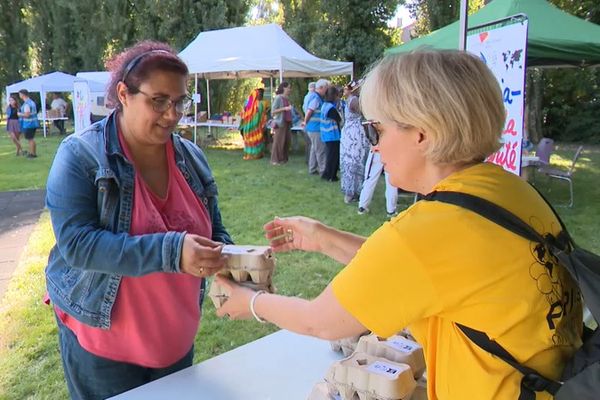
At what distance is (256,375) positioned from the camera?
1756 mm

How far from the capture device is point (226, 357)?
186 cm

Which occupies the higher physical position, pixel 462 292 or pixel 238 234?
pixel 462 292

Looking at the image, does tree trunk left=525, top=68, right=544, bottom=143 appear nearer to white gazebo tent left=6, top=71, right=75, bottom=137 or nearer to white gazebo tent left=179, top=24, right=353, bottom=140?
white gazebo tent left=179, top=24, right=353, bottom=140

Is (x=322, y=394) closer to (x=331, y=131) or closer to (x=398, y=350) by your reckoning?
(x=398, y=350)

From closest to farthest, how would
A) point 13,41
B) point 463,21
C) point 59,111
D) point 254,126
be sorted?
point 463,21 < point 254,126 < point 59,111 < point 13,41

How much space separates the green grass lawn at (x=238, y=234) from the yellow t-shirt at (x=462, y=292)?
2797 millimetres

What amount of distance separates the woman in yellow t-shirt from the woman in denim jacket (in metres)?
0.61

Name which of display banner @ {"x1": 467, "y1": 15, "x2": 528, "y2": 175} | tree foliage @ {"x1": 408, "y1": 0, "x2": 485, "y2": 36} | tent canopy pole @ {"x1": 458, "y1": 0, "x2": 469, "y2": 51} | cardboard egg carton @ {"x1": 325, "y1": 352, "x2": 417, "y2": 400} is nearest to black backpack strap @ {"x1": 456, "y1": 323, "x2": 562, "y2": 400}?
cardboard egg carton @ {"x1": 325, "y1": 352, "x2": 417, "y2": 400}

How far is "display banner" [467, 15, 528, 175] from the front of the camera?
2.91 m

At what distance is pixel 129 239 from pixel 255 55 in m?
11.0

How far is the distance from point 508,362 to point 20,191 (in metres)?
9.78

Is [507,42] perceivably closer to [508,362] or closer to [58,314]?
[508,362]

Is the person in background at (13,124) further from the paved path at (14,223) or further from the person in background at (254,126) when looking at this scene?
the person in background at (254,126)

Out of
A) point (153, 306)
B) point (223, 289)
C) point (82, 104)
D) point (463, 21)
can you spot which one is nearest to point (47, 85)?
point (82, 104)
